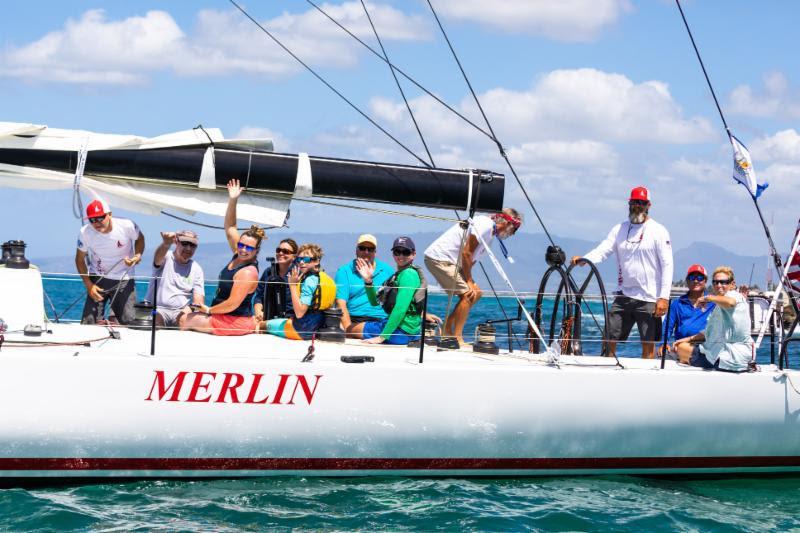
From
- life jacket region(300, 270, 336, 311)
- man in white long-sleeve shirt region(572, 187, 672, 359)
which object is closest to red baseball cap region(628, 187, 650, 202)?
man in white long-sleeve shirt region(572, 187, 672, 359)

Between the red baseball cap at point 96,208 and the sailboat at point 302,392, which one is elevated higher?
the red baseball cap at point 96,208

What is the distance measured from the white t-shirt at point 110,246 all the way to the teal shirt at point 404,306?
1979mm

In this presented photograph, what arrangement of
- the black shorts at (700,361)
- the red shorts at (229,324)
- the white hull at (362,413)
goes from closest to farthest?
the white hull at (362,413)
the red shorts at (229,324)
the black shorts at (700,361)

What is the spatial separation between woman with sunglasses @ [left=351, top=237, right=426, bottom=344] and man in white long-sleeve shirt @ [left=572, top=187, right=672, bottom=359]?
157cm

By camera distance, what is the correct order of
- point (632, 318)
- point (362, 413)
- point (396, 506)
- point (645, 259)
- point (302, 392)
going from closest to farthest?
point (396, 506), point (302, 392), point (362, 413), point (645, 259), point (632, 318)

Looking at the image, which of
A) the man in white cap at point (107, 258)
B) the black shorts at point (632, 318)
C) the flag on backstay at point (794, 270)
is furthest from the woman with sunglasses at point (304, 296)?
the flag on backstay at point (794, 270)

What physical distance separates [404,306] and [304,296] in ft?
2.58

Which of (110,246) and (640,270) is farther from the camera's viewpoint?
(640,270)

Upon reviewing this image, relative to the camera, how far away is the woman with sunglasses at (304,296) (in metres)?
7.83

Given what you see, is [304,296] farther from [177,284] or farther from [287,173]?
[177,284]

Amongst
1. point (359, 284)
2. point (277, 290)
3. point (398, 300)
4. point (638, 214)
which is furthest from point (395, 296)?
point (638, 214)

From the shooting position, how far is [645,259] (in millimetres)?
8664

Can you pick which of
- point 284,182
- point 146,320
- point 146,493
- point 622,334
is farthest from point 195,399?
point 622,334

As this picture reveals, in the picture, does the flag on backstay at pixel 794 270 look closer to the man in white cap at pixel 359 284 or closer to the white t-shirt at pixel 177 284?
the man in white cap at pixel 359 284
